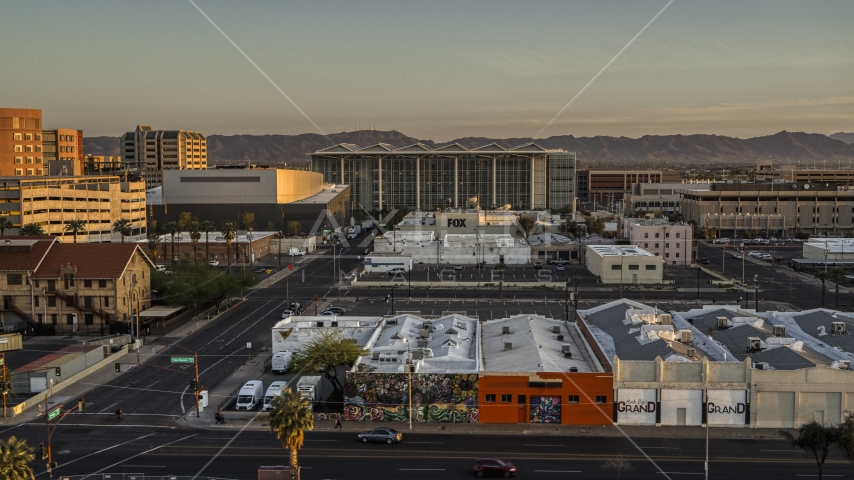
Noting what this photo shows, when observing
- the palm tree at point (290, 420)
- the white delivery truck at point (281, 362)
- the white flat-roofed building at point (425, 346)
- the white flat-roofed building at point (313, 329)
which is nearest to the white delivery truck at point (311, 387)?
the white flat-roofed building at point (425, 346)

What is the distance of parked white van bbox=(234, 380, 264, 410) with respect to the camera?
142 ft

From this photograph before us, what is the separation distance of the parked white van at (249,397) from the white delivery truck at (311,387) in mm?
2479

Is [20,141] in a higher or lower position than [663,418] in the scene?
higher

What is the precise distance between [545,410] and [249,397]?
16.9m

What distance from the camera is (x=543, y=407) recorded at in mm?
41031

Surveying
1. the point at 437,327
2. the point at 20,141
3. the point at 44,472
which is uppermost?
the point at 20,141

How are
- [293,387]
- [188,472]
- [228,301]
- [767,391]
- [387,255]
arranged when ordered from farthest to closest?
[387,255], [228,301], [293,387], [767,391], [188,472]

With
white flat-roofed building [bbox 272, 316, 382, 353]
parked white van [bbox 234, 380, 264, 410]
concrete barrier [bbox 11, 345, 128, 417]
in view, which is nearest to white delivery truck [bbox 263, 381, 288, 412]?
parked white van [bbox 234, 380, 264, 410]

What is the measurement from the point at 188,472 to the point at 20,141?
127405 mm

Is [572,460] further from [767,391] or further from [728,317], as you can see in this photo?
[728,317]

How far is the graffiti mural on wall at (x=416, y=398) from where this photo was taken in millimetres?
41281

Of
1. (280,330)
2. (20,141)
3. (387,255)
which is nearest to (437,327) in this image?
(280,330)

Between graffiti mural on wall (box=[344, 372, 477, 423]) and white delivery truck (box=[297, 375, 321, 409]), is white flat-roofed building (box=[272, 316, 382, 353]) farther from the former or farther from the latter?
graffiti mural on wall (box=[344, 372, 477, 423])

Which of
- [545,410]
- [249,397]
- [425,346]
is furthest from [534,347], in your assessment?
[249,397]
